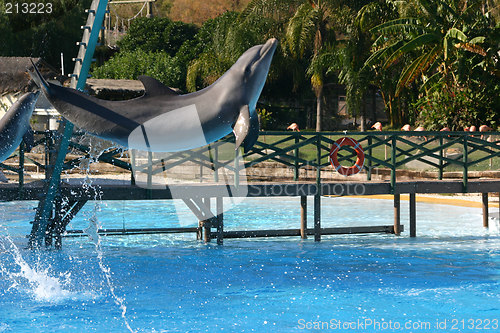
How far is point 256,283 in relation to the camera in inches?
519

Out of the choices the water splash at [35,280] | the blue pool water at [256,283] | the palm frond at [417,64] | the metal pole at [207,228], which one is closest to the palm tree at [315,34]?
the palm frond at [417,64]

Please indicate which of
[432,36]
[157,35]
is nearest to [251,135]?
[432,36]

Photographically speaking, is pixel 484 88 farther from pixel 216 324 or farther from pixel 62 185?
pixel 216 324

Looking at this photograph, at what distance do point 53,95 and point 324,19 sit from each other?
3146 cm

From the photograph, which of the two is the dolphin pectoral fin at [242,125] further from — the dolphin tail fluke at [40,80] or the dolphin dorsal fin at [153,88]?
the dolphin tail fluke at [40,80]

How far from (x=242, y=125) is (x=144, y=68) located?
124 ft

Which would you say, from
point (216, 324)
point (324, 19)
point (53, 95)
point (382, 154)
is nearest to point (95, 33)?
point (53, 95)

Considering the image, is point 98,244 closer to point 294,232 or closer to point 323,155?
point 294,232

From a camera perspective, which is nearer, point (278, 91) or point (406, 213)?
point (406, 213)

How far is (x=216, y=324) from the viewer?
10469 mm

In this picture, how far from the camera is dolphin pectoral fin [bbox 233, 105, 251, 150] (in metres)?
6.68

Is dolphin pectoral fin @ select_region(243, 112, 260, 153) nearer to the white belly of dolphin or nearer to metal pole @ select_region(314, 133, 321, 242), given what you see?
the white belly of dolphin

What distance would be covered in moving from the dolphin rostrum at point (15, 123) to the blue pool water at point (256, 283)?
403 centimetres

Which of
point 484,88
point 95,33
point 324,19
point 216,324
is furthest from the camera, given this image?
point 324,19
